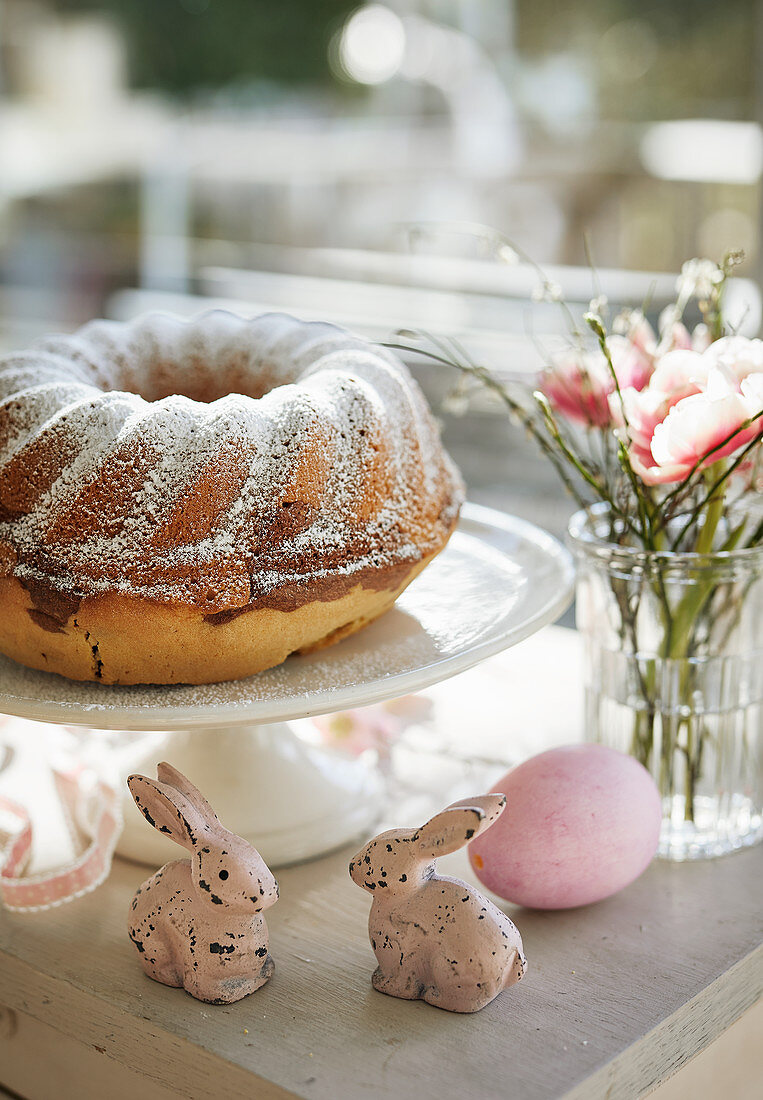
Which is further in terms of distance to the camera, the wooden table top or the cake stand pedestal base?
the cake stand pedestal base

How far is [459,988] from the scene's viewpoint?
468mm

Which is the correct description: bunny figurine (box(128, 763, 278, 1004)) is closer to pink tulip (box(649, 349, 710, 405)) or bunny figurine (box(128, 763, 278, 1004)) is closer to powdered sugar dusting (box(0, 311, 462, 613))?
powdered sugar dusting (box(0, 311, 462, 613))

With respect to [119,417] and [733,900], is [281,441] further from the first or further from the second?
A: [733,900]

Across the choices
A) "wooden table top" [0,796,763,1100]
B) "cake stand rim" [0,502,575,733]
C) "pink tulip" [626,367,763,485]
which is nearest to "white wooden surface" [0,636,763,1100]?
"wooden table top" [0,796,763,1100]

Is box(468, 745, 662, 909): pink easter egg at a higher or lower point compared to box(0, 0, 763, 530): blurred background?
lower

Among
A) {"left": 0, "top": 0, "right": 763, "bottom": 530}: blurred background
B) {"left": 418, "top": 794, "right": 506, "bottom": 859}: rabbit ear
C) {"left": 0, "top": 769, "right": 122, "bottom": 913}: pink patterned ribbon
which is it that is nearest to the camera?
{"left": 418, "top": 794, "right": 506, "bottom": 859}: rabbit ear

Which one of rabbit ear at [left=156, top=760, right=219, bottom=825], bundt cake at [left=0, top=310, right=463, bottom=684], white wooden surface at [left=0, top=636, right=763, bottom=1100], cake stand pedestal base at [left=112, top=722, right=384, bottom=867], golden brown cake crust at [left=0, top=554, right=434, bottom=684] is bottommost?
white wooden surface at [left=0, top=636, right=763, bottom=1100]

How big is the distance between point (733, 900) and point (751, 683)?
4.6 inches

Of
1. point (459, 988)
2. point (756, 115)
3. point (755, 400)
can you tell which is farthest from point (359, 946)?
point (756, 115)

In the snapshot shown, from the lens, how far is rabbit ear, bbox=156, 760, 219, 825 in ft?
1.58

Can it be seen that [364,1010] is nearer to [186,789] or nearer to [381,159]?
[186,789]

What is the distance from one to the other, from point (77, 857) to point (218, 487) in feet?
0.72

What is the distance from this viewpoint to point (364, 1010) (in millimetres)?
480

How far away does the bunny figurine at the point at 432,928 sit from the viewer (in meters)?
0.46
